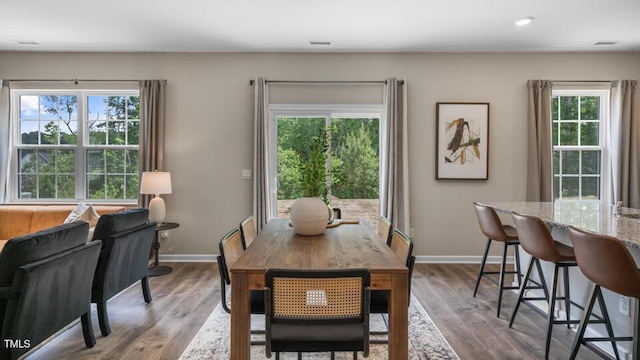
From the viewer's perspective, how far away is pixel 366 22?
3.65 meters

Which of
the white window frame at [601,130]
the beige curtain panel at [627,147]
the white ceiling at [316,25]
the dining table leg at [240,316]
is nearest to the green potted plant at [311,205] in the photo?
the dining table leg at [240,316]

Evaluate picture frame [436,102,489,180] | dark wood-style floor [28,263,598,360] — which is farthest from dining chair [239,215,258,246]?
picture frame [436,102,489,180]

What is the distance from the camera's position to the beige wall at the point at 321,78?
454cm

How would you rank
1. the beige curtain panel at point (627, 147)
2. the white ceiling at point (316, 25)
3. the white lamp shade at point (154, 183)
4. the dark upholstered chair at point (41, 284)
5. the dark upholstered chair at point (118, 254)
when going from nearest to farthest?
the dark upholstered chair at point (41, 284)
the dark upholstered chair at point (118, 254)
the white ceiling at point (316, 25)
the white lamp shade at point (154, 183)
the beige curtain panel at point (627, 147)

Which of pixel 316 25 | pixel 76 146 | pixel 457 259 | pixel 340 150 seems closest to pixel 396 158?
pixel 340 150

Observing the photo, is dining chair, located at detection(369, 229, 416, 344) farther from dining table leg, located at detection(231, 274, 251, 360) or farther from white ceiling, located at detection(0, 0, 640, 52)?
white ceiling, located at detection(0, 0, 640, 52)

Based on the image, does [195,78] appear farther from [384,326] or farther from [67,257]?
[384,326]

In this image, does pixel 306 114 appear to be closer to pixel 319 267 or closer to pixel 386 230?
pixel 386 230

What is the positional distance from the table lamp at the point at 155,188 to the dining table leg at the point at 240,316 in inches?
110

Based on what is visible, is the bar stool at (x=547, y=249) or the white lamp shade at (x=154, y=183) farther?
the white lamp shade at (x=154, y=183)

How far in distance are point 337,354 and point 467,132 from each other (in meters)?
3.33

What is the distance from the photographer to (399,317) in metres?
1.66

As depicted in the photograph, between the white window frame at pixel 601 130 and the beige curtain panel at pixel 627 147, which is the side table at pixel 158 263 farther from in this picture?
the beige curtain panel at pixel 627 147

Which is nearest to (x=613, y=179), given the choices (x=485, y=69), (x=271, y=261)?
(x=485, y=69)
